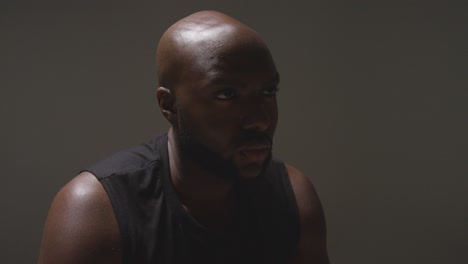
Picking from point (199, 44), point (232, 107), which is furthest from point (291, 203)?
point (199, 44)

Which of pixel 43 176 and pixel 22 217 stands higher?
pixel 43 176

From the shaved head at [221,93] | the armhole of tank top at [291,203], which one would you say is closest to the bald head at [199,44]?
the shaved head at [221,93]

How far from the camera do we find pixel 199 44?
1.02m

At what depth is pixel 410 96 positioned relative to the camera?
171 centimetres

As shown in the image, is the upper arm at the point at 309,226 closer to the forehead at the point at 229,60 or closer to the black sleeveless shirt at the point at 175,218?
the black sleeveless shirt at the point at 175,218

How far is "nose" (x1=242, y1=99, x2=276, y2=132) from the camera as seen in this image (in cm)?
100

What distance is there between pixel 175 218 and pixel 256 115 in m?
0.30

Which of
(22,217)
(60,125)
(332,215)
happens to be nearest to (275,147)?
(332,215)

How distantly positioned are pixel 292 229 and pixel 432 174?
77cm

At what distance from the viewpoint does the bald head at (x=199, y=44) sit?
1.01 meters

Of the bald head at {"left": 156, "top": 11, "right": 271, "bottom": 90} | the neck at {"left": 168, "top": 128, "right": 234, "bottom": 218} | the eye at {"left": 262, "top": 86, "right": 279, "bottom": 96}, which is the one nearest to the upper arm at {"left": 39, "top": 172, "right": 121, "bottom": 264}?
the neck at {"left": 168, "top": 128, "right": 234, "bottom": 218}

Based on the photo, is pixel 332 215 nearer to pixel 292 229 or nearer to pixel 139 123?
pixel 292 229

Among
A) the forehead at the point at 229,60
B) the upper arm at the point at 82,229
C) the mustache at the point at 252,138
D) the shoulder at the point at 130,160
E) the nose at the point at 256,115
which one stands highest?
the forehead at the point at 229,60

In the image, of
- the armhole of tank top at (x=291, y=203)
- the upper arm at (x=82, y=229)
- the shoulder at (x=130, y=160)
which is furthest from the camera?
the armhole of tank top at (x=291, y=203)
